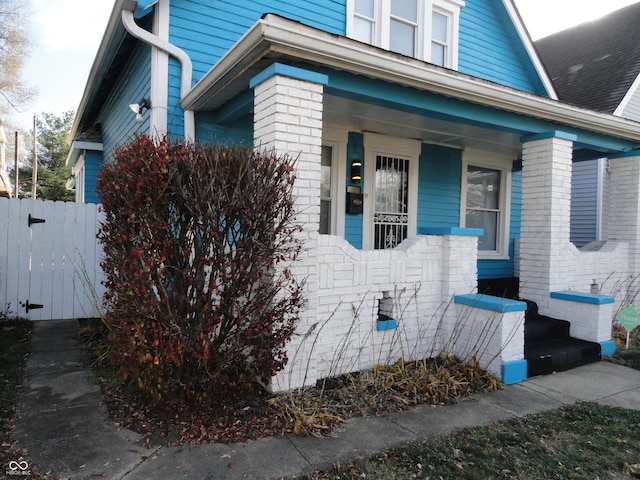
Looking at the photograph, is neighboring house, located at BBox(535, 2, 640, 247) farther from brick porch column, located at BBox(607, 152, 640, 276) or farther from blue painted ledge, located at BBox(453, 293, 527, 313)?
blue painted ledge, located at BBox(453, 293, 527, 313)

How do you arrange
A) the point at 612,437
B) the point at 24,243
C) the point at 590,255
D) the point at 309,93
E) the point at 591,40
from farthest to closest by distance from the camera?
the point at 591,40, the point at 590,255, the point at 24,243, the point at 309,93, the point at 612,437

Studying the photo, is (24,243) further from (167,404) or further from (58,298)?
(167,404)

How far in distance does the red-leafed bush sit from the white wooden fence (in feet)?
10.7

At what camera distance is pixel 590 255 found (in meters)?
6.59

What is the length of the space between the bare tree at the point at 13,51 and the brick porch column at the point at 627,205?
23.6m

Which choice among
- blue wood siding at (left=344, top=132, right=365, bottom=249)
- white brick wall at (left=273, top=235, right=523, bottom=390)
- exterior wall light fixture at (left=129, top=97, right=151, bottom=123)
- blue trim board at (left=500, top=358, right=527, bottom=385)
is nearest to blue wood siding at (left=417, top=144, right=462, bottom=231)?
blue wood siding at (left=344, top=132, right=365, bottom=249)

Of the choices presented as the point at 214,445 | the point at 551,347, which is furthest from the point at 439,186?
the point at 214,445

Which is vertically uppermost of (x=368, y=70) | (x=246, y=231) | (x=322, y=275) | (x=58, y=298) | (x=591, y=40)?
(x=591, y=40)

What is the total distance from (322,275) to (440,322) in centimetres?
143

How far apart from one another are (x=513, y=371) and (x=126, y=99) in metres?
6.53

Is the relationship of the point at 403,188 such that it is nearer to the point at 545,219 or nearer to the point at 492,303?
the point at 545,219

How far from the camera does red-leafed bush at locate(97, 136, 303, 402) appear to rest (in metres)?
3.12

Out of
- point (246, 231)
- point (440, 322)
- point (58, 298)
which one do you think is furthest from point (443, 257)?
point (58, 298)

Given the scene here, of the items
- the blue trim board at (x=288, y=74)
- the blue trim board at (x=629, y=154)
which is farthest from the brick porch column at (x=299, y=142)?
the blue trim board at (x=629, y=154)
